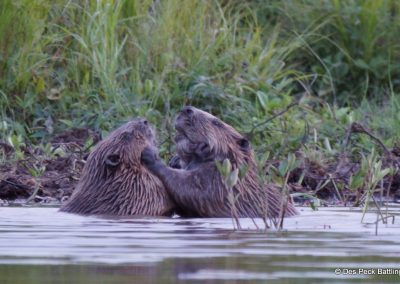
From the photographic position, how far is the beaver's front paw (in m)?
6.71

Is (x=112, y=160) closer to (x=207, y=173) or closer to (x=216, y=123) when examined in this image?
(x=207, y=173)

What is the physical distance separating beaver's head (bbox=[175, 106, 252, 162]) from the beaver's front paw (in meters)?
0.23

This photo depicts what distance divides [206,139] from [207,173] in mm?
251

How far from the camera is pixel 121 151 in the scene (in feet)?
22.1

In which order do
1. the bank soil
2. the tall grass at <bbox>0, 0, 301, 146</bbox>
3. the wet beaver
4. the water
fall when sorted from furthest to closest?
the tall grass at <bbox>0, 0, 301, 146</bbox> → the bank soil → the wet beaver → the water

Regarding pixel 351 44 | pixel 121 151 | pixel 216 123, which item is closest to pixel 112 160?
pixel 121 151

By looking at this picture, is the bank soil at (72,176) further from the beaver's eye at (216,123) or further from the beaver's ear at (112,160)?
the beaver's ear at (112,160)

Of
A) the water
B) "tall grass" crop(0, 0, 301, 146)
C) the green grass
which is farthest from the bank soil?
the water

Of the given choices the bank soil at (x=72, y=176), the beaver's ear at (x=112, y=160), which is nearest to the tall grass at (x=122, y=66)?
the bank soil at (x=72, y=176)

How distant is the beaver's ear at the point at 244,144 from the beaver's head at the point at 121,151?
490 millimetres

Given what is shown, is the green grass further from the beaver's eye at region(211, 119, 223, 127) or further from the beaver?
the beaver

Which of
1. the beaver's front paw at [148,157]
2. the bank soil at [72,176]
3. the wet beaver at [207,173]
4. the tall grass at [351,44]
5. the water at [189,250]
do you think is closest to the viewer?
the water at [189,250]

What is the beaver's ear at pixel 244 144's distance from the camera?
6793 mm

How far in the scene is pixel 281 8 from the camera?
11.3 metres
